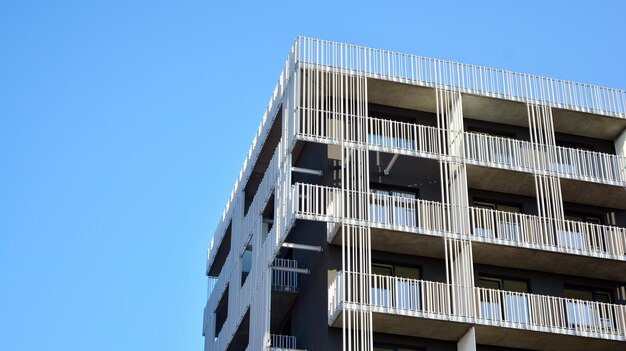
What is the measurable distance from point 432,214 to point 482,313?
4.16 metres

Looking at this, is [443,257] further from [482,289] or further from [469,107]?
[469,107]

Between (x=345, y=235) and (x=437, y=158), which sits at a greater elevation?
(x=437, y=158)

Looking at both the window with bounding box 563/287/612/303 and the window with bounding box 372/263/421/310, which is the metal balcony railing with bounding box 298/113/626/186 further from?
the window with bounding box 372/263/421/310

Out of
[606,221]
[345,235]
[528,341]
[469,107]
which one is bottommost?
[528,341]

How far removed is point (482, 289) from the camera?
149ft

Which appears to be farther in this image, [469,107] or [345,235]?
[469,107]

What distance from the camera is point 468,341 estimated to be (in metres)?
44.3

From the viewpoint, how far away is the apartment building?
44.8 m

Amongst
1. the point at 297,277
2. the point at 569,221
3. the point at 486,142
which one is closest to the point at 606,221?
the point at 569,221

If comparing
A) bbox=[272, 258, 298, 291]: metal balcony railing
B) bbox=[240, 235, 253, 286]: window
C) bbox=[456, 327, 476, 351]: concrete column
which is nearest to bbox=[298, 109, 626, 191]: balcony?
bbox=[272, 258, 298, 291]: metal balcony railing

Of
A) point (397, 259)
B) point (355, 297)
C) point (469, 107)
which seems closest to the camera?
point (355, 297)

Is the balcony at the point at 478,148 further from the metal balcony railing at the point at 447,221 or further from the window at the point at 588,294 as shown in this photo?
the window at the point at 588,294

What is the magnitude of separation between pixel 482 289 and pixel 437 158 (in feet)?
18.0

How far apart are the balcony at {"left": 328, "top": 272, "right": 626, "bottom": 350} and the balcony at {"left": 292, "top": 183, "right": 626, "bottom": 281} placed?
5.43 feet
